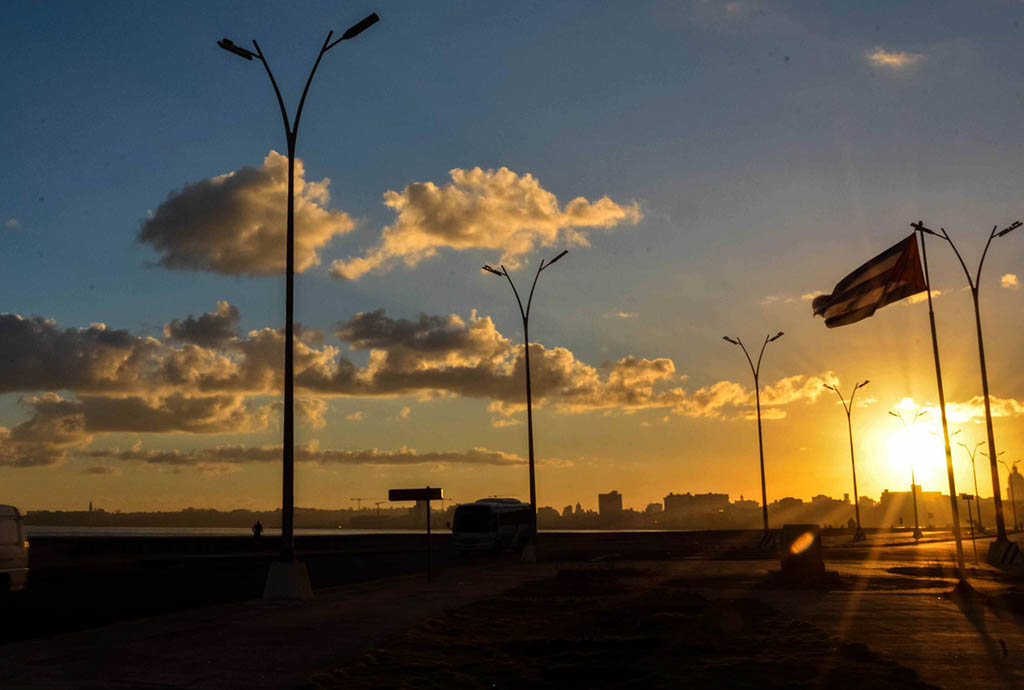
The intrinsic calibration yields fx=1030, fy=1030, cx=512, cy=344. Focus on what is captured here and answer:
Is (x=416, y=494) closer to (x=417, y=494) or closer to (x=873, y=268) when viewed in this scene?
(x=417, y=494)

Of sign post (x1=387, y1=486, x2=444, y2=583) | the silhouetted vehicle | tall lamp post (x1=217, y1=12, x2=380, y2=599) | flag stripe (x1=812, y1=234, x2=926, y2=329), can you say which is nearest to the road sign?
sign post (x1=387, y1=486, x2=444, y2=583)

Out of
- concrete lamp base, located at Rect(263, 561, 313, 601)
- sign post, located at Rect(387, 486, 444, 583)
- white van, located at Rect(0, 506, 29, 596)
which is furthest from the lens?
sign post, located at Rect(387, 486, 444, 583)

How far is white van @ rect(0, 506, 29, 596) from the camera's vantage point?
923 inches

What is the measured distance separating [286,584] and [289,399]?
3906mm

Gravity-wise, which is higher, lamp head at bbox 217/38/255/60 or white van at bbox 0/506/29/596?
lamp head at bbox 217/38/255/60

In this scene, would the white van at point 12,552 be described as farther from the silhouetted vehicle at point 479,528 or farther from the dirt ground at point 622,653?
the silhouetted vehicle at point 479,528

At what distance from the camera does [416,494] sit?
27688 mm

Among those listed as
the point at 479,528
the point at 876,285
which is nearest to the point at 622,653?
the point at 876,285

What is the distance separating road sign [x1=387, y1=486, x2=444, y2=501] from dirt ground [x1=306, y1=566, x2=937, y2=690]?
7.31 metres

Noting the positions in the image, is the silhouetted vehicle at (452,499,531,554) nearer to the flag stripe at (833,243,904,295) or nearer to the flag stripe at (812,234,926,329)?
the flag stripe at (812,234,926,329)

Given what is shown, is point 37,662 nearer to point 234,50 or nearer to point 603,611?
point 603,611

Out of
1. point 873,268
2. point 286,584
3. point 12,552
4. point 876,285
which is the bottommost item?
point 286,584

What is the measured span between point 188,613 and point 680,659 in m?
10.4

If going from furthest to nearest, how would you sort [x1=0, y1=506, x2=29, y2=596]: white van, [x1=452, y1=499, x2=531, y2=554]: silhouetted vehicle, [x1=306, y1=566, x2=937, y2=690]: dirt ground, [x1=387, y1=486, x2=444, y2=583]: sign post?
[x1=452, y1=499, x2=531, y2=554]: silhouetted vehicle
[x1=387, y1=486, x2=444, y2=583]: sign post
[x1=0, y1=506, x2=29, y2=596]: white van
[x1=306, y1=566, x2=937, y2=690]: dirt ground
